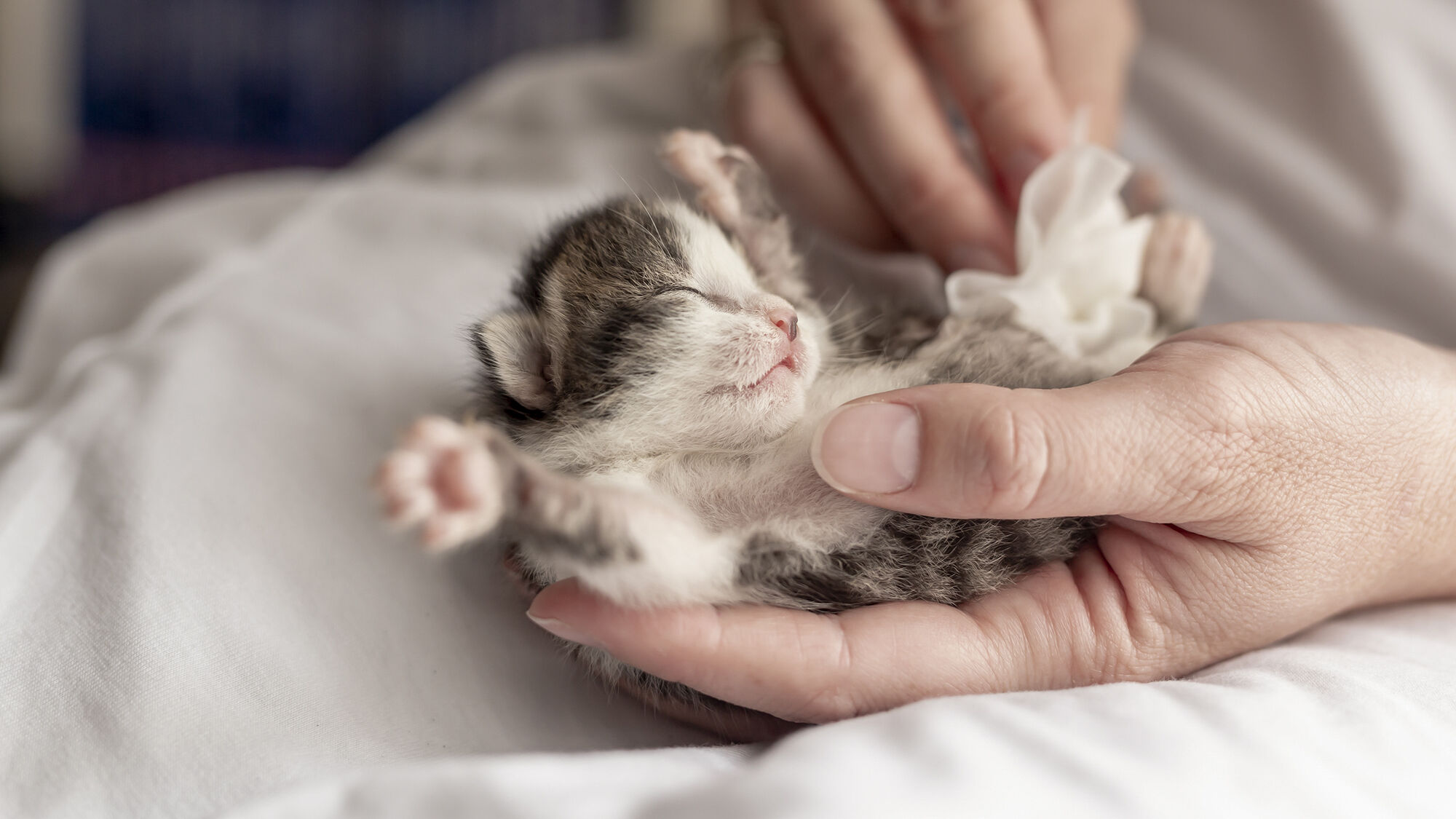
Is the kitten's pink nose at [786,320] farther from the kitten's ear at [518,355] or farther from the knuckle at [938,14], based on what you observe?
the knuckle at [938,14]

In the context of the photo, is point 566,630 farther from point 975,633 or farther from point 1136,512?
point 1136,512

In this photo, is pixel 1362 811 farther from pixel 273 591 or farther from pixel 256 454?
pixel 256 454

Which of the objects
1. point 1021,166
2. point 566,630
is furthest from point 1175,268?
point 566,630

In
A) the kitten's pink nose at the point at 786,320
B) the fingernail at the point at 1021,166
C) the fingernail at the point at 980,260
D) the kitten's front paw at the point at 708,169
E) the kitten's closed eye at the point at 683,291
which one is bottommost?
the kitten's pink nose at the point at 786,320

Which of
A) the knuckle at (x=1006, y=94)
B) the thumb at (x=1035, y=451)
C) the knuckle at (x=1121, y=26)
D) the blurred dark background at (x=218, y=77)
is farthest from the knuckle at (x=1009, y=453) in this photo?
the blurred dark background at (x=218, y=77)

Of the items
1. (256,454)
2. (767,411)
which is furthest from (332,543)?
(767,411)
